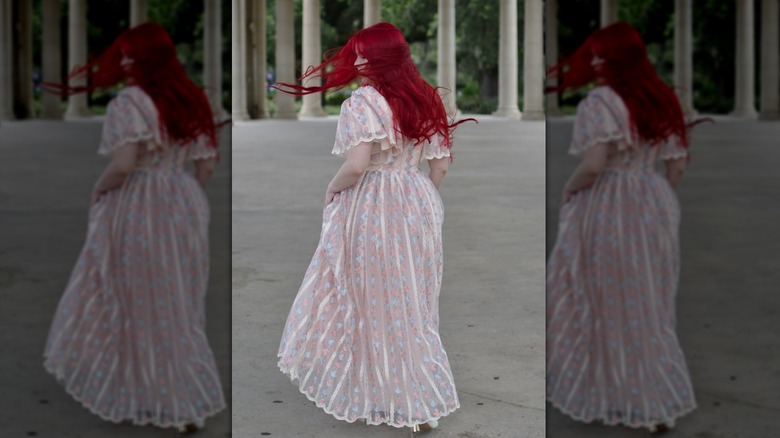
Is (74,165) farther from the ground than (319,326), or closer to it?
farther from the ground

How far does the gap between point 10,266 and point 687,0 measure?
2.68 feet

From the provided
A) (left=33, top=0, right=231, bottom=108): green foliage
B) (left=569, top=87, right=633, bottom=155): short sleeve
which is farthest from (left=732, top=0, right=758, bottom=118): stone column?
(left=33, top=0, right=231, bottom=108): green foliage

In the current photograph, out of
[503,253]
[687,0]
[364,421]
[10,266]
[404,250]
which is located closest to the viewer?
[687,0]

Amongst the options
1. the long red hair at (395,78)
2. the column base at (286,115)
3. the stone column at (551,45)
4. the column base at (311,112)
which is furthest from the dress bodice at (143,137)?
the column base at (311,112)

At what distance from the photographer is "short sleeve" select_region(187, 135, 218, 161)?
4.06ft

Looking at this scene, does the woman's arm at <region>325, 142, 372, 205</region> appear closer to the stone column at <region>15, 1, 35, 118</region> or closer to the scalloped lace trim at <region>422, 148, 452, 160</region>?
the scalloped lace trim at <region>422, 148, 452, 160</region>

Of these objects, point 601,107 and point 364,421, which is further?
point 364,421

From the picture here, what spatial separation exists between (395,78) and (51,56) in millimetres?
3138

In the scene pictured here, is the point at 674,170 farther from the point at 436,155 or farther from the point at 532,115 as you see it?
the point at 532,115

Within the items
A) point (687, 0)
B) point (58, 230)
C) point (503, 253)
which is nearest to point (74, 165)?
point (58, 230)

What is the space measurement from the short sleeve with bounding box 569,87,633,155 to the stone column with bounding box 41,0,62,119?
1.85ft

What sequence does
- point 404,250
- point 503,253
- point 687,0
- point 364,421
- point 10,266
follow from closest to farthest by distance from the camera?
1. point 687,0
2. point 10,266
3. point 404,250
4. point 364,421
5. point 503,253

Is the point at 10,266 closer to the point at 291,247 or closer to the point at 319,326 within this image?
the point at 319,326

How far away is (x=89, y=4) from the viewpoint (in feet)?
3.89
